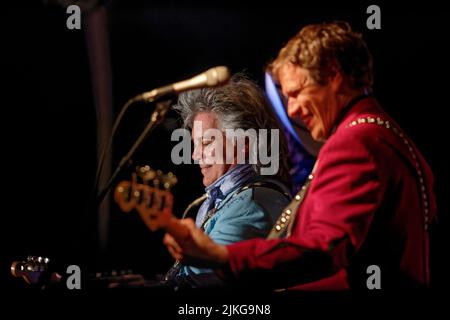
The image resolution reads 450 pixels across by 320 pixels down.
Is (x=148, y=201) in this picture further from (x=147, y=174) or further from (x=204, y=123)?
(x=204, y=123)

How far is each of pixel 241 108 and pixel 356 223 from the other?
135 centimetres

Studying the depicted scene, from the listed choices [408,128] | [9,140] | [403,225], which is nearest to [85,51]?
[9,140]

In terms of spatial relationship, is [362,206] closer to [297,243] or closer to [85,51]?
[297,243]

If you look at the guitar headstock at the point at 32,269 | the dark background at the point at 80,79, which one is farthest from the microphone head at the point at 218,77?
the dark background at the point at 80,79

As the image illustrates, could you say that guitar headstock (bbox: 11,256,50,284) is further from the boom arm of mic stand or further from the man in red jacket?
the man in red jacket

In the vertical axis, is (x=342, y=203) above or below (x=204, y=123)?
below

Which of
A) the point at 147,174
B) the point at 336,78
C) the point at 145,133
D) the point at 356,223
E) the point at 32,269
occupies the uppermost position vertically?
the point at 336,78

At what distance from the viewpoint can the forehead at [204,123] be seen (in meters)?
3.12

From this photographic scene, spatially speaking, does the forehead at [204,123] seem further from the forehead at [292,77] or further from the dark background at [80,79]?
the forehead at [292,77]

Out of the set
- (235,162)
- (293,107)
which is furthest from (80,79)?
(293,107)

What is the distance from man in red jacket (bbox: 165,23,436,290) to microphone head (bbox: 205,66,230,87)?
0.94 ft

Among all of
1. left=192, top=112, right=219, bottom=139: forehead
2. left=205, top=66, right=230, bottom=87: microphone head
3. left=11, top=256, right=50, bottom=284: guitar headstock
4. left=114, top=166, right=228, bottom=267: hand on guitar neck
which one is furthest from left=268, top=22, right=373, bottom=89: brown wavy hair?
left=11, top=256, right=50, bottom=284: guitar headstock

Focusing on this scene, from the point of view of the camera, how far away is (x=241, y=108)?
3139mm

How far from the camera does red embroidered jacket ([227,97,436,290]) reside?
190 cm
